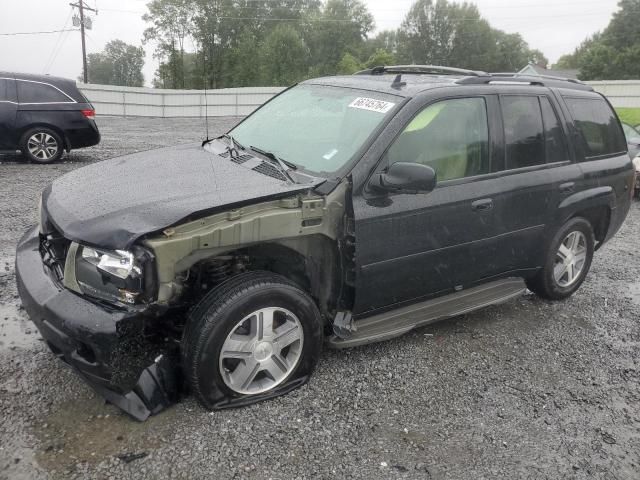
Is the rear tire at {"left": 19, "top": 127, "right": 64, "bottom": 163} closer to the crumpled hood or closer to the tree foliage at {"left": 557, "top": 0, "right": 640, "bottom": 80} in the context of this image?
the crumpled hood

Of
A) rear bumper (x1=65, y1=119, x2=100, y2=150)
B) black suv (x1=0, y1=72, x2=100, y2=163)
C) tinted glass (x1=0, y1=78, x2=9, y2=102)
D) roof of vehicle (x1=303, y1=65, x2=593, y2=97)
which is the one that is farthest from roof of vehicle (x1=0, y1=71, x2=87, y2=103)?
A: roof of vehicle (x1=303, y1=65, x2=593, y2=97)

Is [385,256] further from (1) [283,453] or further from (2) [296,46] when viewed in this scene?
(2) [296,46]

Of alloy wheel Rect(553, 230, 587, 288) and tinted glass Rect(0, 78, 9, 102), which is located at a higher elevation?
tinted glass Rect(0, 78, 9, 102)

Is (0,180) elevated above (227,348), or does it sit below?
below

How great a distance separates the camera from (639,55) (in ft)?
215

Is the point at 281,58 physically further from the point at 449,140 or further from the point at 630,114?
the point at 449,140

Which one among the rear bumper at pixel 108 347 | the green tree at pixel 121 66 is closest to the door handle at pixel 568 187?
the rear bumper at pixel 108 347

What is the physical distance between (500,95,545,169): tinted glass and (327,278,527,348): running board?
0.94 metres

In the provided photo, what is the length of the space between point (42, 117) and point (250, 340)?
8.75 metres

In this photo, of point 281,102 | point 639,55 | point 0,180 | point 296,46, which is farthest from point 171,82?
point 639,55

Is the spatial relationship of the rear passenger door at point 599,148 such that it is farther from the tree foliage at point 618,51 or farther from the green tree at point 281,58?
the tree foliage at point 618,51

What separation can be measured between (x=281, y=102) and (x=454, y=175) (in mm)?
1519

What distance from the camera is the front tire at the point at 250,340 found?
9.24 ft

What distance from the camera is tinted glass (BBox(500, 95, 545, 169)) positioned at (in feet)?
13.0
